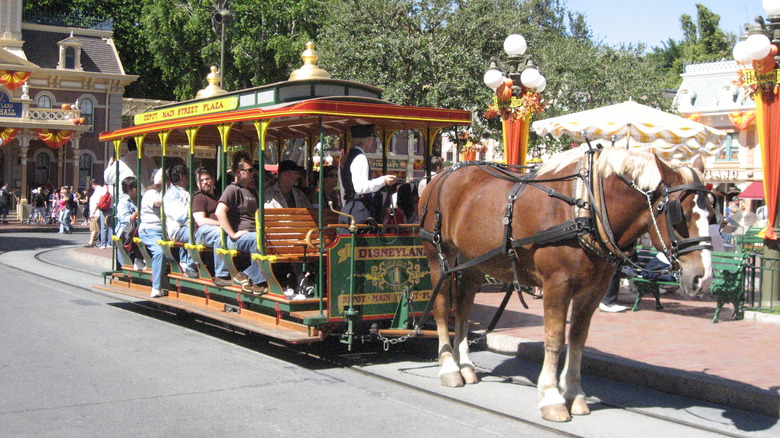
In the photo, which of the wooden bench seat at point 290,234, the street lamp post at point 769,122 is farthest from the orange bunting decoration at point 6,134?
the street lamp post at point 769,122

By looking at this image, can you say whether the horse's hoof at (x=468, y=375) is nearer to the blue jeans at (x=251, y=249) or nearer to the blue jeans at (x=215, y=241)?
the blue jeans at (x=251, y=249)

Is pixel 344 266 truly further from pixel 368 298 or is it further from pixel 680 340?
pixel 680 340

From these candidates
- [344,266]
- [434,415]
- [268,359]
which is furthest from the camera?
[268,359]

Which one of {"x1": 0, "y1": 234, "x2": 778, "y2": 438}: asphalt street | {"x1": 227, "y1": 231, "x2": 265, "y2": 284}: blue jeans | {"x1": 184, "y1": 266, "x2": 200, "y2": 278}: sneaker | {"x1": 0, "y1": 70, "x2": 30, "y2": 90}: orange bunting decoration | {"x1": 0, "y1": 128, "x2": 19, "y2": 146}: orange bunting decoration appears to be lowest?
{"x1": 0, "y1": 234, "x2": 778, "y2": 438}: asphalt street

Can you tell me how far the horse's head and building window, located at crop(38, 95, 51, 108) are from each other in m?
46.1

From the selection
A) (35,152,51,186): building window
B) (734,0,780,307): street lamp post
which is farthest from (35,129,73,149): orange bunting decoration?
(734,0,780,307): street lamp post

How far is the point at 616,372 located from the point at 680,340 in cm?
166

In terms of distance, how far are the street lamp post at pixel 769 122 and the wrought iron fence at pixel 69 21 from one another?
44796mm

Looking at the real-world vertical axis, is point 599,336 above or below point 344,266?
below

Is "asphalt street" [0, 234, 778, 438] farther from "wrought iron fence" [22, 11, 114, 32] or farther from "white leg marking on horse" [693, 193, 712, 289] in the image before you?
"wrought iron fence" [22, 11, 114, 32]

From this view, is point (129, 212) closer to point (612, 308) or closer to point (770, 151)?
point (612, 308)

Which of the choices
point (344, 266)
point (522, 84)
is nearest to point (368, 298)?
point (344, 266)

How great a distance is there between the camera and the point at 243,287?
868cm

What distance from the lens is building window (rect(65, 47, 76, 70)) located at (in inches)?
1831
